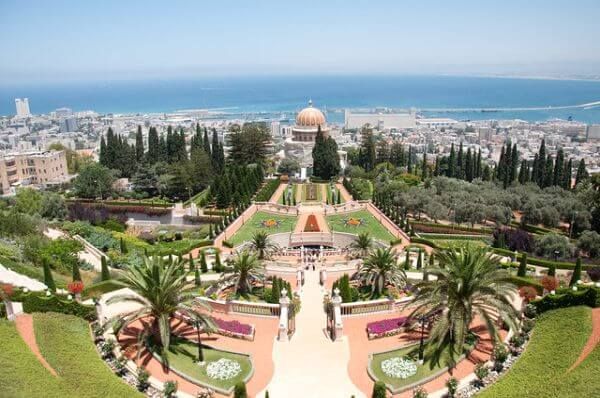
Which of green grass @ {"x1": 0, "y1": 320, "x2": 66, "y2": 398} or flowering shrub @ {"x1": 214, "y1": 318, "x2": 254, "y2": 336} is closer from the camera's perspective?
green grass @ {"x1": 0, "y1": 320, "x2": 66, "y2": 398}

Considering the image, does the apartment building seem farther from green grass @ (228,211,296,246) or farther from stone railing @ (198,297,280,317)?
stone railing @ (198,297,280,317)

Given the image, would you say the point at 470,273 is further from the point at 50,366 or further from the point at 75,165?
the point at 75,165

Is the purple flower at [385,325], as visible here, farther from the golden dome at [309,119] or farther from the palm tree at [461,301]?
the golden dome at [309,119]

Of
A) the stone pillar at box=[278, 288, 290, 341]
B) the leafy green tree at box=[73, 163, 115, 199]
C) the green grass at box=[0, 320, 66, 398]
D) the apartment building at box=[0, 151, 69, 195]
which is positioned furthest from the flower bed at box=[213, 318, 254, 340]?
the apartment building at box=[0, 151, 69, 195]

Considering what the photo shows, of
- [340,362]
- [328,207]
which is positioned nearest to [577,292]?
[340,362]

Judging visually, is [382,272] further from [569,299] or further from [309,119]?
[309,119]

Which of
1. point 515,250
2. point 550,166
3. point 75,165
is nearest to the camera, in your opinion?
point 515,250
